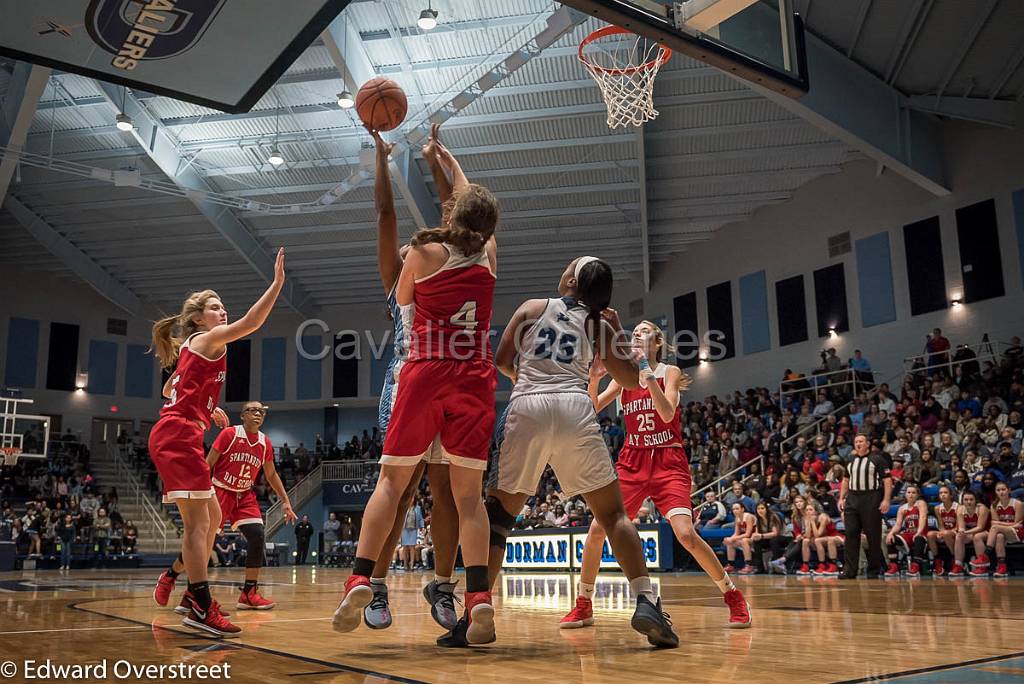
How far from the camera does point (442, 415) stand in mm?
3635

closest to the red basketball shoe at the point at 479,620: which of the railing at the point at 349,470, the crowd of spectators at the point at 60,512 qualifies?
the crowd of spectators at the point at 60,512

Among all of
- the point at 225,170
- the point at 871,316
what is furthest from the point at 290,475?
the point at 871,316

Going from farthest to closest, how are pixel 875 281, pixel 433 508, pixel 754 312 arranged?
pixel 754 312, pixel 875 281, pixel 433 508

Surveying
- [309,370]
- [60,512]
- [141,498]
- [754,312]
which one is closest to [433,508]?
[60,512]

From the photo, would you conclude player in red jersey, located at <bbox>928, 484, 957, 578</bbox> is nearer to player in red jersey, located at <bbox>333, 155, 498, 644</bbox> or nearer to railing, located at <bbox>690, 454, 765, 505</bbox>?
railing, located at <bbox>690, 454, 765, 505</bbox>

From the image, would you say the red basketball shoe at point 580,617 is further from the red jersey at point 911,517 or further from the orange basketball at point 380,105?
the red jersey at point 911,517

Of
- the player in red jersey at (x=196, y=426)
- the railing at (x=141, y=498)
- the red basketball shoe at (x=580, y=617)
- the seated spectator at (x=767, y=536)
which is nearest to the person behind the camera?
the player in red jersey at (x=196, y=426)

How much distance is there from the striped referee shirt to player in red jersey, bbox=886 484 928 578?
0.82 metres

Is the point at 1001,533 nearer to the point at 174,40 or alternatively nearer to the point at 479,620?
the point at 479,620

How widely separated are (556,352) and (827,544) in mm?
9766

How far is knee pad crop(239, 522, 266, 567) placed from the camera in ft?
21.2

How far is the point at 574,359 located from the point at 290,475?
86.5ft

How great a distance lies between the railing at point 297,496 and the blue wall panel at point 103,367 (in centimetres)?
775

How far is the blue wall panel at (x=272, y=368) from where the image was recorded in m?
31.4
